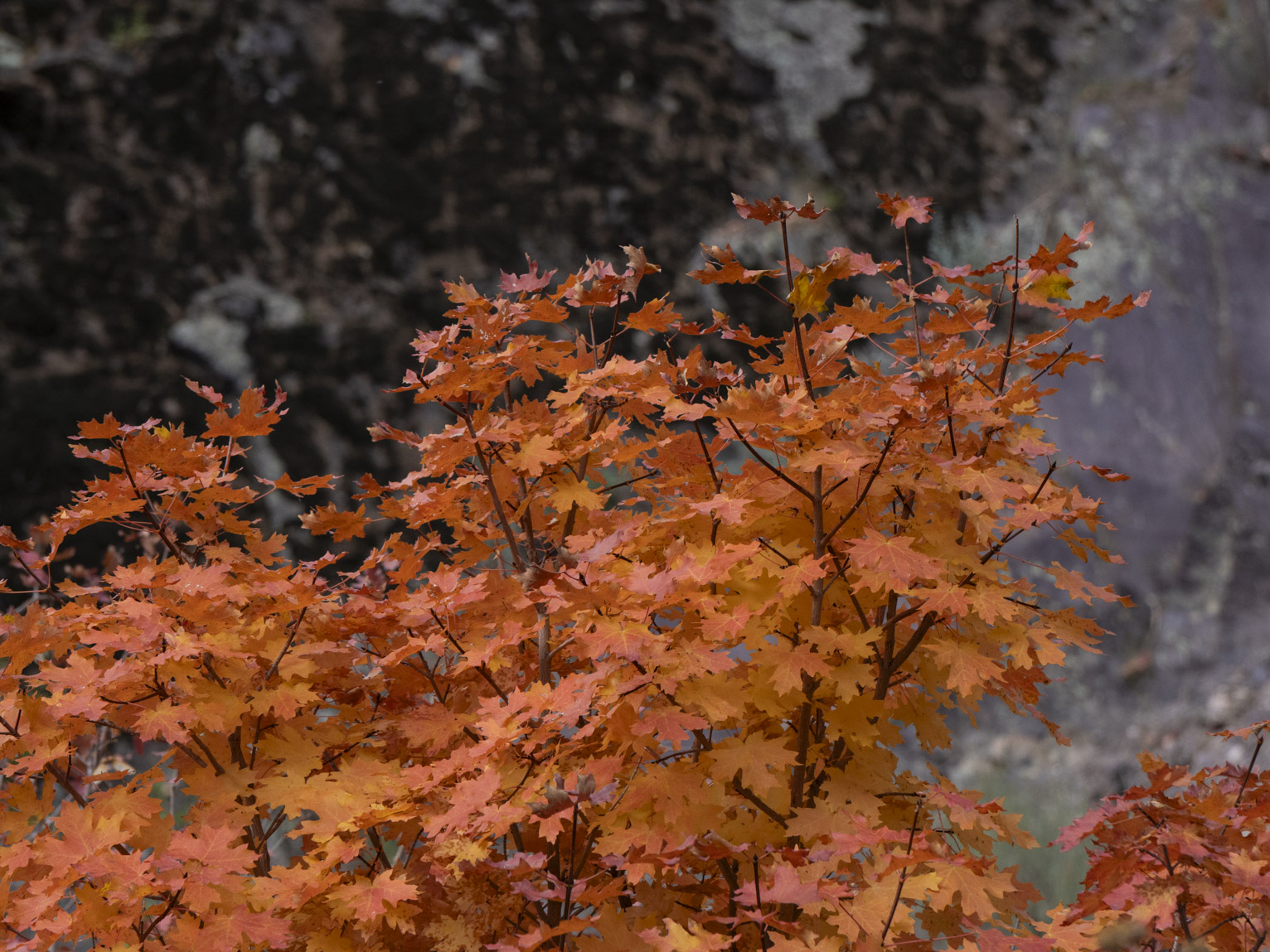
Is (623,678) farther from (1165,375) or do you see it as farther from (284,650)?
(1165,375)

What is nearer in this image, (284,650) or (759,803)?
(759,803)

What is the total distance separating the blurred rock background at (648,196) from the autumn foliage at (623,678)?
3.11 m

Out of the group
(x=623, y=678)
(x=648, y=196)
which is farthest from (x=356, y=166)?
(x=623, y=678)

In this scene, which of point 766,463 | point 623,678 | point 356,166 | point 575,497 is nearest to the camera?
point 623,678

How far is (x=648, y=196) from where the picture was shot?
5504 millimetres

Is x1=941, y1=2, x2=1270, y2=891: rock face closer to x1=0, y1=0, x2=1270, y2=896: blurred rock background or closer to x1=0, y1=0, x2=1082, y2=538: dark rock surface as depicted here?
x1=0, y1=0, x2=1270, y2=896: blurred rock background

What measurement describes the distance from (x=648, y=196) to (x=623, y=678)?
458 cm

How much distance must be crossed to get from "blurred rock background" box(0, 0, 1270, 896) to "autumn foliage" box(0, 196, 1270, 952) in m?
3.11

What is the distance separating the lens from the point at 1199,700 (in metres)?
5.01

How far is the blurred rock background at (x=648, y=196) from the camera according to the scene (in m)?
4.83

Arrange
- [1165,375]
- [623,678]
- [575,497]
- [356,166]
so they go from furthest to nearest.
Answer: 1. [1165,375]
2. [356,166]
3. [575,497]
4. [623,678]

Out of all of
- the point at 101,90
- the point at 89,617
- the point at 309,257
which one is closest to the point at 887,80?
the point at 309,257

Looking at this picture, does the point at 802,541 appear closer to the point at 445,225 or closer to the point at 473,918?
the point at 473,918

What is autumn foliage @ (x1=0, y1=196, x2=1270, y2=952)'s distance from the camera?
4.24 ft
